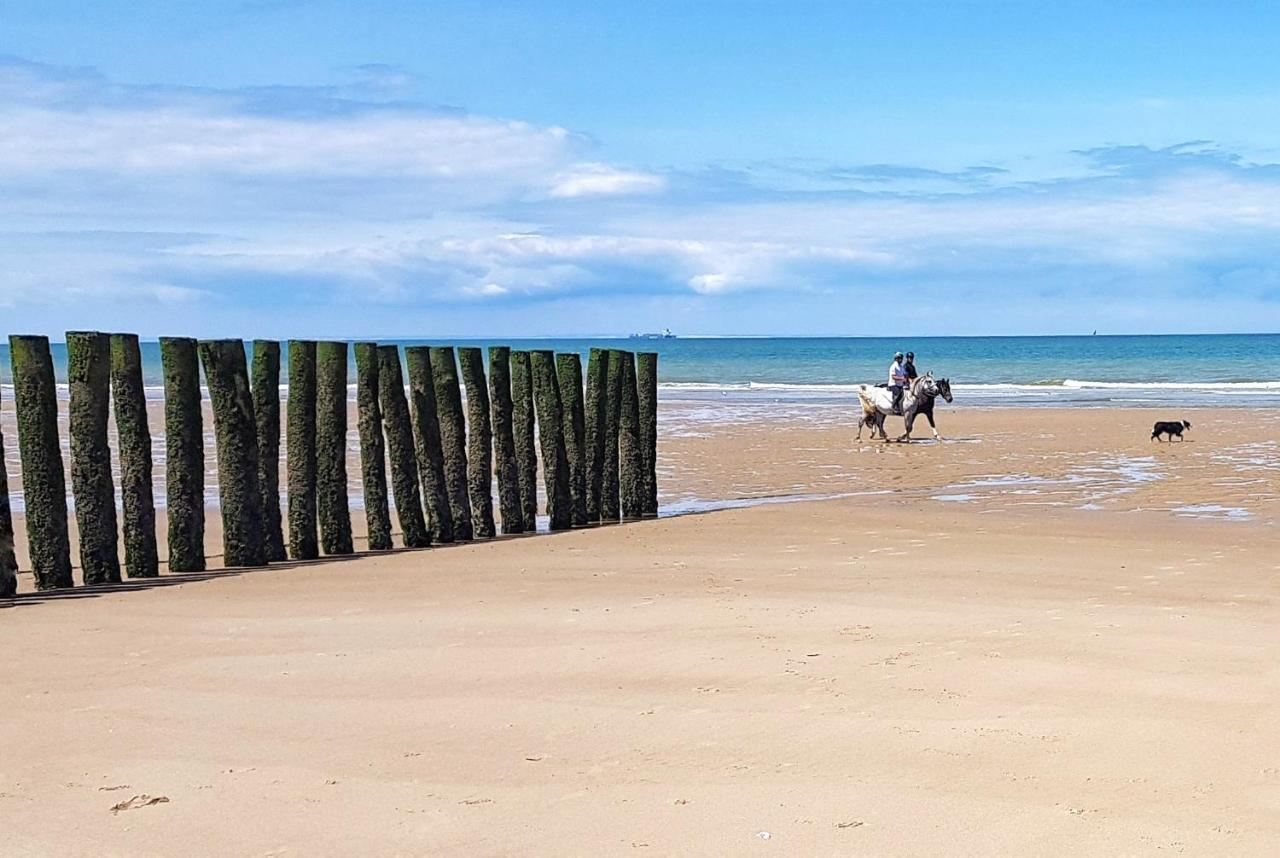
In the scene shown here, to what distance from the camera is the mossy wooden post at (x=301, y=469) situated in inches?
408

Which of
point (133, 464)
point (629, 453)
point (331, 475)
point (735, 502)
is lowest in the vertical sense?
point (735, 502)

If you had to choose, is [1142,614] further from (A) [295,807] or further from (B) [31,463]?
(B) [31,463]

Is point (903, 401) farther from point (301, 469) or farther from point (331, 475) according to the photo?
point (301, 469)

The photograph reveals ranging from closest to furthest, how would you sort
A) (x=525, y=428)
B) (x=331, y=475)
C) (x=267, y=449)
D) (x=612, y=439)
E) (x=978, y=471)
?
(x=267, y=449), (x=331, y=475), (x=525, y=428), (x=612, y=439), (x=978, y=471)

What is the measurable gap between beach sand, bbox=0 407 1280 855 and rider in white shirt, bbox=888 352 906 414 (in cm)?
1400

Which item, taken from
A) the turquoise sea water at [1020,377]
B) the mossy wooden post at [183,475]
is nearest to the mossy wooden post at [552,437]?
the mossy wooden post at [183,475]

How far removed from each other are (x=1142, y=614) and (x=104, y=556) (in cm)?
627

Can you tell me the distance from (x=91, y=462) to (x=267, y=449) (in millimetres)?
1342

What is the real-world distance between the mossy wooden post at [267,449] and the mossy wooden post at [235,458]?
2.0 inches

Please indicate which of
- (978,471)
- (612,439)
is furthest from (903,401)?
(612,439)

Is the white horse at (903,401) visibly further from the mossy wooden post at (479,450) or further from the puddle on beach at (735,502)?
the mossy wooden post at (479,450)

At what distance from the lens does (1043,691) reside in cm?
541

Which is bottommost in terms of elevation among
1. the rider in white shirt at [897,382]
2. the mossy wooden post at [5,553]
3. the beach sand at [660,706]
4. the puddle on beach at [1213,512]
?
the puddle on beach at [1213,512]

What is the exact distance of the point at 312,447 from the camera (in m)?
10.5
